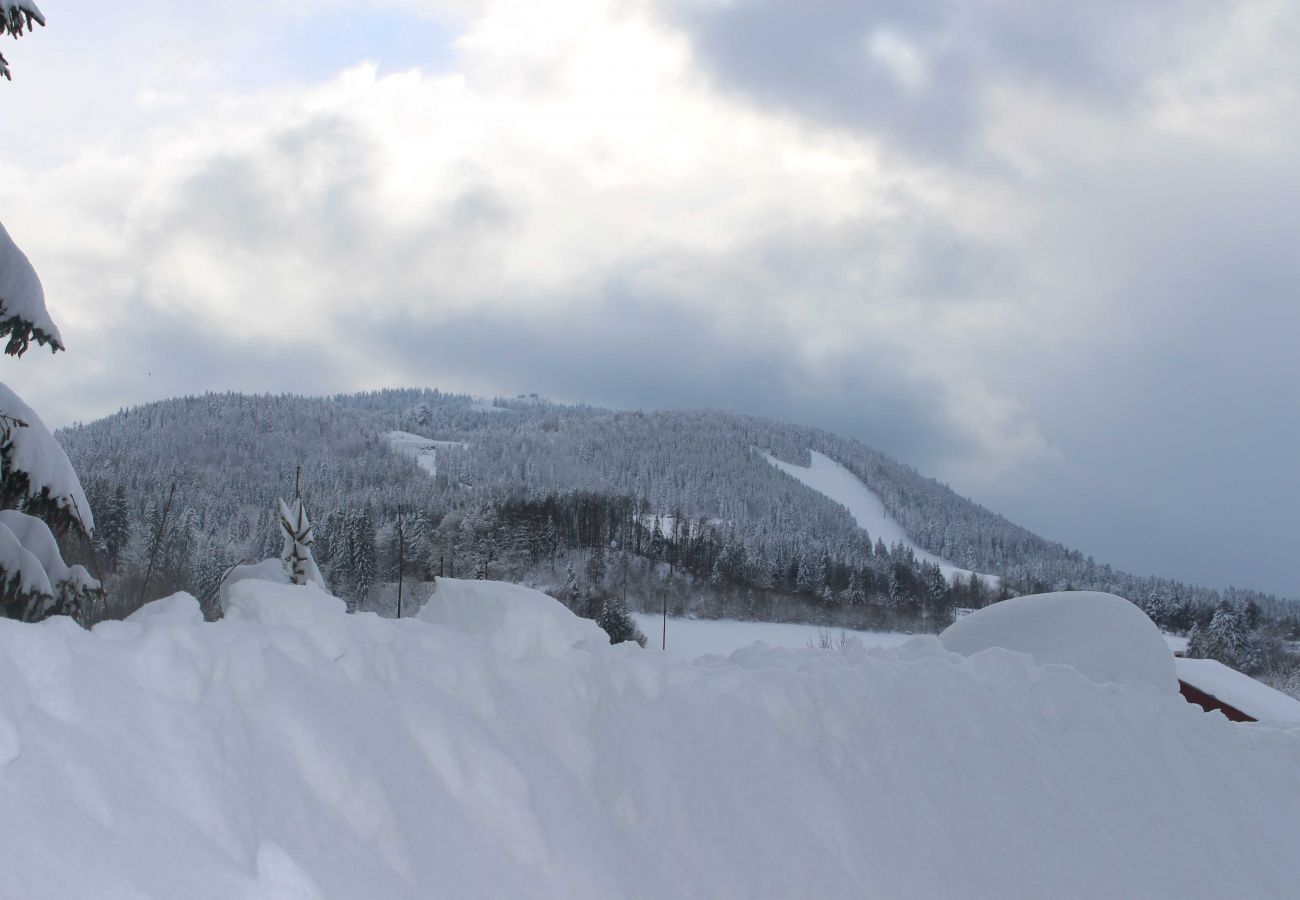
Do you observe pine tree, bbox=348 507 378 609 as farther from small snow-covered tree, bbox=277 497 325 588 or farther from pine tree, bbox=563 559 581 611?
small snow-covered tree, bbox=277 497 325 588

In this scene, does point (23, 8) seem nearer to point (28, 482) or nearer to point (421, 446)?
point (28, 482)

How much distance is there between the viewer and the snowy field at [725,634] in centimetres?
4856

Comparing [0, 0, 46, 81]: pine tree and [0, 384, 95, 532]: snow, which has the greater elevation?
[0, 0, 46, 81]: pine tree

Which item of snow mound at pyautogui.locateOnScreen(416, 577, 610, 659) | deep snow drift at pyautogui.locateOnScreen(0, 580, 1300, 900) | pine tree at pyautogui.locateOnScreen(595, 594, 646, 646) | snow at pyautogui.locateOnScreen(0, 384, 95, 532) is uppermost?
snow at pyautogui.locateOnScreen(0, 384, 95, 532)

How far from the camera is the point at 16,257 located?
538cm

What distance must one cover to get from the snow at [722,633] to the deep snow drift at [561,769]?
39.0 metres

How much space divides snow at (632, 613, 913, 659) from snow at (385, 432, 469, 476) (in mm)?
92287

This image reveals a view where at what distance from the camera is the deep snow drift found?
305 centimetres

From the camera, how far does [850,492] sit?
584 feet

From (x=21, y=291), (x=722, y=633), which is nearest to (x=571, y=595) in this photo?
(x=722, y=633)

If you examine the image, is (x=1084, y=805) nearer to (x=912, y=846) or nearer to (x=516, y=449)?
(x=912, y=846)

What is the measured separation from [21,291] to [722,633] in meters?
52.8

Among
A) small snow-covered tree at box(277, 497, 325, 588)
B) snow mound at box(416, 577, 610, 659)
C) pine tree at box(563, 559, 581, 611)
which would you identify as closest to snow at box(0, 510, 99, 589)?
snow mound at box(416, 577, 610, 659)

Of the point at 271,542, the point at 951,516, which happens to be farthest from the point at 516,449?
the point at 271,542
